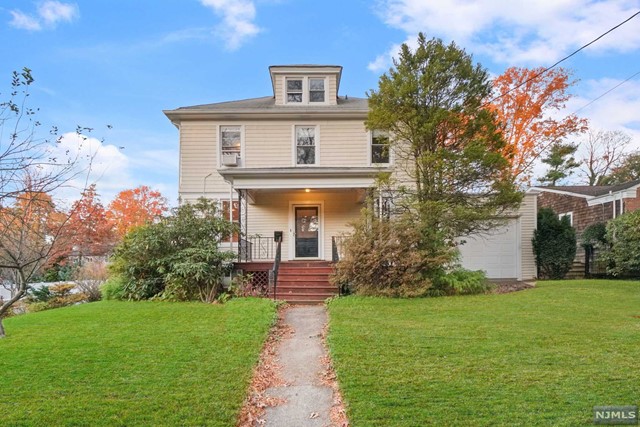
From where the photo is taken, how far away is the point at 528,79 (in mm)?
20719

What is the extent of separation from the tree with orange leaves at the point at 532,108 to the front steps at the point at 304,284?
1431 centimetres

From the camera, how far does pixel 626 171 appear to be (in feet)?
97.7

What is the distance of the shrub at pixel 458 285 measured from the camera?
1055cm

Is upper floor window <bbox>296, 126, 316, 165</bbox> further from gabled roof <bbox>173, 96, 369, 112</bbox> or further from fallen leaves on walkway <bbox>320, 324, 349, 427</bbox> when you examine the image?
fallen leaves on walkway <bbox>320, 324, 349, 427</bbox>

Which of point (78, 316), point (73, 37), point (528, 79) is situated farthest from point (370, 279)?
point (528, 79)

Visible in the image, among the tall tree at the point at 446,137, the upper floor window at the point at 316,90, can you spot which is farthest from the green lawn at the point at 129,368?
the upper floor window at the point at 316,90

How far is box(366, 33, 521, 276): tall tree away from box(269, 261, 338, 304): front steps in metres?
3.02

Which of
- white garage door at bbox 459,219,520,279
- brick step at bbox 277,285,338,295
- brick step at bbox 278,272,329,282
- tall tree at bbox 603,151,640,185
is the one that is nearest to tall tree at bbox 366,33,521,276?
brick step at bbox 277,285,338,295

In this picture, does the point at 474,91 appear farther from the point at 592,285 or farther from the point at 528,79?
the point at 528,79

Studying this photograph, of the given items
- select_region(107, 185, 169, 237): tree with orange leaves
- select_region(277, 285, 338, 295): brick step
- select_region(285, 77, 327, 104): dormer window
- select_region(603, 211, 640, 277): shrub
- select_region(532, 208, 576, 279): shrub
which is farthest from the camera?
select_region(107, 185, 169, 237): tree with orange leaves

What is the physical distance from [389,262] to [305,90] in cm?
824

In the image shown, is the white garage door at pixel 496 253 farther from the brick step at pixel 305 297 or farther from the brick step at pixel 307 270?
the brick step at pixel 305 297

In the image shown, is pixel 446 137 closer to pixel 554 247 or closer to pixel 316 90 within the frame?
pixel 316 90

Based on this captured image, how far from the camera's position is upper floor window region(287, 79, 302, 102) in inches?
606
